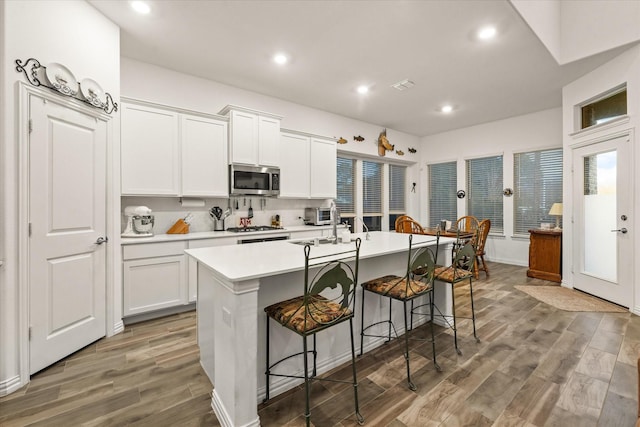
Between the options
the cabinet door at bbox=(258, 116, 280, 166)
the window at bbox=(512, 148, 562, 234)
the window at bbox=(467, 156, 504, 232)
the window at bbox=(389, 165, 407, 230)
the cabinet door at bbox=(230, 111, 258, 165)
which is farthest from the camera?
the window at bbox=(389, 165, 407, 230)

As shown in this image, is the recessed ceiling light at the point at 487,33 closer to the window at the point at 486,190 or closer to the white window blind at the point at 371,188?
the white window blind at the point at 371,188

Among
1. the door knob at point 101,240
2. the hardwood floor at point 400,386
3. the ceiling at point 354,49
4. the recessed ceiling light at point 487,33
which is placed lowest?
the hardwood floor at point 400,386

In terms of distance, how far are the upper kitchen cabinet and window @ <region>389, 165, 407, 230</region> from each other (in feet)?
11.4

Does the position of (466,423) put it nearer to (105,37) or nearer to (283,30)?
(283,30)

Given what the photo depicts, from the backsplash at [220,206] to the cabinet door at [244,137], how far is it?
26.9 inches

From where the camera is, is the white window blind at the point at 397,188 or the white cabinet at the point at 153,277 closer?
the white cabinet at the point at 153,277

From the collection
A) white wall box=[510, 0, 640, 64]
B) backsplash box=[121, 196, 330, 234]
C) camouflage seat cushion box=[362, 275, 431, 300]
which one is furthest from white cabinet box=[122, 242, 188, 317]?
white wall box=[510, 0, 640, 64]

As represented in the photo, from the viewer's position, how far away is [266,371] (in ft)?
5.82

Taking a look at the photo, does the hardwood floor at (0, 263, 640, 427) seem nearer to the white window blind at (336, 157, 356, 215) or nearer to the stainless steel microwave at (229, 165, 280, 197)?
the stainless steel microwave at (229, 165, 280, 197)

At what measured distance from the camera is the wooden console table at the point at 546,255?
176 inches

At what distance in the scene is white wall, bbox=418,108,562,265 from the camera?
206 inches

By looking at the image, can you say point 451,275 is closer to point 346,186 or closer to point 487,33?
point 487,33

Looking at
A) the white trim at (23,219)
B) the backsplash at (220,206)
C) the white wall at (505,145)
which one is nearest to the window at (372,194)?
the backsplash at (220,206)

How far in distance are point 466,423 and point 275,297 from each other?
4.26 ft
